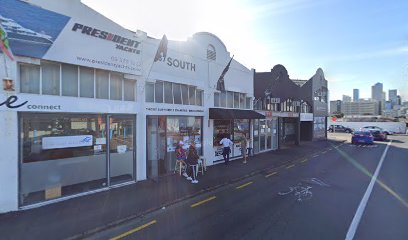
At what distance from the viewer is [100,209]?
743 centimetres

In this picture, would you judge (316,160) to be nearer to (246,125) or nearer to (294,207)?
(246,125)

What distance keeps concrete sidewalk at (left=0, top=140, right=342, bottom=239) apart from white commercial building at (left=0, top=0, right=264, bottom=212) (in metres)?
0.66

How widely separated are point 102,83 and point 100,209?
14.4 ft

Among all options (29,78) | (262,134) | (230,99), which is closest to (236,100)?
(230,99)

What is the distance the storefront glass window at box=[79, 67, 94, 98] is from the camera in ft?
28.9

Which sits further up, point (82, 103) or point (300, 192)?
point (82, 103)

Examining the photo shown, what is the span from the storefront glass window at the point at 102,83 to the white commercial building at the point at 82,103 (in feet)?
Answer: 0.12

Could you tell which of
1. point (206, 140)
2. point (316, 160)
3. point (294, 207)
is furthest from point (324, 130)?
point (294, 207)

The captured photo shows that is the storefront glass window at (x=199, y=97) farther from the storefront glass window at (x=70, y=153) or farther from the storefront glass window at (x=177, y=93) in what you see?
the storefront glass window at (x=70, y=153)

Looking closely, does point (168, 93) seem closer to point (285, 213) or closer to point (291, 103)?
point (285, 213)

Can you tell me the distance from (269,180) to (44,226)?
8384 mm

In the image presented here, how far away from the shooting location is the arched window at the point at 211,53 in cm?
1448

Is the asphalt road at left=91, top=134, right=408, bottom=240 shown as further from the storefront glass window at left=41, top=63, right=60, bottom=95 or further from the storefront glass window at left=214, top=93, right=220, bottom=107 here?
the storefront glass window at left=214, top=93, right=220, bottom=107

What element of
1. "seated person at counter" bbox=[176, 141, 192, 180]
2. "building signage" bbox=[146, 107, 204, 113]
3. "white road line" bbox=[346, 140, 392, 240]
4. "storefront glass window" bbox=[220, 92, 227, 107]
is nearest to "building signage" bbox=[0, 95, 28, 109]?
"building signage" bbox=[146, 107, 204, 113]
